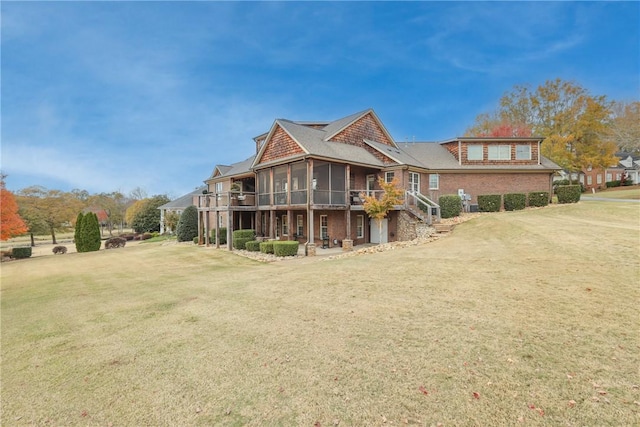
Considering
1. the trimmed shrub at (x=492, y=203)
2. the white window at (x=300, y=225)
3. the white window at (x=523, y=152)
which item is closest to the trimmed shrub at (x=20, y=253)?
the white window at (x=300, y=225)

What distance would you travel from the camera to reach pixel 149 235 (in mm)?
43375

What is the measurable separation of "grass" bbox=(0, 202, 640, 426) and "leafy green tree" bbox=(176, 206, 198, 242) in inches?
805

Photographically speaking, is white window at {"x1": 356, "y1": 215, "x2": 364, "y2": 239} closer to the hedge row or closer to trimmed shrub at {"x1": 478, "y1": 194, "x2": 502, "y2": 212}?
the hedge row

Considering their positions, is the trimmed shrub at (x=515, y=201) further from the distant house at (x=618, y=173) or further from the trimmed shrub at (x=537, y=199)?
the distant house at (x=618, y=173)

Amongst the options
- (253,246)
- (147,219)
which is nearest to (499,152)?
(253,246)

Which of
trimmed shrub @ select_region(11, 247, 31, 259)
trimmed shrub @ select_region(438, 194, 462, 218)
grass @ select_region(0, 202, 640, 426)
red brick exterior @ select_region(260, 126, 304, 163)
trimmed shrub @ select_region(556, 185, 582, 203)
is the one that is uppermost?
red brick exterior @ select_region(260, 126, 304, 163)

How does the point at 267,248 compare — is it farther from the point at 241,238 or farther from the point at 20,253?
the point at 20,253

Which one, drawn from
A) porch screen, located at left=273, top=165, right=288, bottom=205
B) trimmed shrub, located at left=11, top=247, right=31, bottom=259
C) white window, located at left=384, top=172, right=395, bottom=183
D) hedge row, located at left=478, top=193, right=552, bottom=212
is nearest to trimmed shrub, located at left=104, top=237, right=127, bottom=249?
trimmed shrub, located at left=11, top=247, right=31, bottom=259

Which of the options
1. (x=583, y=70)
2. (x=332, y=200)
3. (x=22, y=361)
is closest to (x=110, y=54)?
(x=332, y=200)

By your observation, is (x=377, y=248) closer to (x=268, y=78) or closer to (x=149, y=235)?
(x=268, y=78)

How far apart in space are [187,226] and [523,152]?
3252 cm

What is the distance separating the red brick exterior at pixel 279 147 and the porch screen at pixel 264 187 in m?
1.09

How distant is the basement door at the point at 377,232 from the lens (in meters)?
20.3

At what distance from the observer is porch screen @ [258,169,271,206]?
2128 cm
